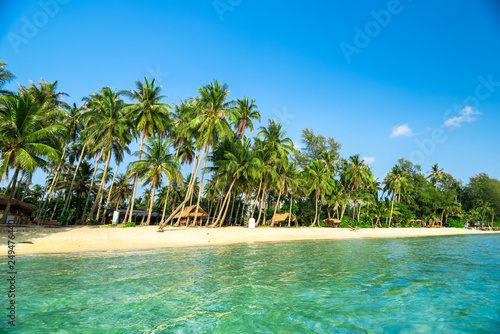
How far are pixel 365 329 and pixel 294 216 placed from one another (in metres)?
41.0

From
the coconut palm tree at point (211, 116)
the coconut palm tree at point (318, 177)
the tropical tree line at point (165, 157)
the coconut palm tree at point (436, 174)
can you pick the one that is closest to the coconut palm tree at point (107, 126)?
the tropical tree line at point (165, 157)

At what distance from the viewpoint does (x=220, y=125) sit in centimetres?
2555

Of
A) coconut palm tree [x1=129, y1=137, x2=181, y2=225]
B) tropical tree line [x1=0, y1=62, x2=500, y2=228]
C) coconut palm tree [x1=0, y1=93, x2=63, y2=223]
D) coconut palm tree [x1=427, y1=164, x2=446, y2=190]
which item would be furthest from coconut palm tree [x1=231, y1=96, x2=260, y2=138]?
coconut palm tree [x1=427, y1=164, x2=446, y2=190]

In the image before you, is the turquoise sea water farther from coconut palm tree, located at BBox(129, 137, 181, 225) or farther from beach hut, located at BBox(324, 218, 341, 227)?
beach hut, located at BBox(324, 218, 341, 227)

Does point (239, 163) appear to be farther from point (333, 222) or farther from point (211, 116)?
point (333, 222)

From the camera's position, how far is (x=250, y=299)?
5.80m

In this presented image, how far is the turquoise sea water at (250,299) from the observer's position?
4395 mm

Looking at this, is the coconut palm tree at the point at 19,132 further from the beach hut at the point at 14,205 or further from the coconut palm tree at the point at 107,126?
the coconut palm tree at the point at 107,126

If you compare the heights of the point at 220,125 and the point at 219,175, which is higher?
the point at 220,125

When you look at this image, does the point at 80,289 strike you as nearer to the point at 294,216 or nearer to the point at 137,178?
the point at 137,178

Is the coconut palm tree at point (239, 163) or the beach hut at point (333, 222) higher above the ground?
the coconut palm tree at point (239, 163)

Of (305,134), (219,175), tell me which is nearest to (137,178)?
(219,175)

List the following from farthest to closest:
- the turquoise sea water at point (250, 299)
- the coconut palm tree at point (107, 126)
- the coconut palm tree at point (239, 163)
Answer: the coconut palm tree at point (239, 163), the coconut palm tree at point (107, 126), the turquoise sea water at point (250, 299)

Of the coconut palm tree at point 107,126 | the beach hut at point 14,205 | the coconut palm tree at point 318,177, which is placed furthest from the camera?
the coconut palm tree at point 318,177
